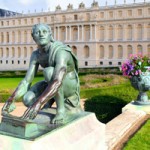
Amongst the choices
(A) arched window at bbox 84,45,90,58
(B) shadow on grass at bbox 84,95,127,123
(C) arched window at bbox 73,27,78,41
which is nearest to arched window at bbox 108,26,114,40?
(A) arched window at bbox 84,45,90,58

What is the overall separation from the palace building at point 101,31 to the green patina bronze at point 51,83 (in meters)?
41.5

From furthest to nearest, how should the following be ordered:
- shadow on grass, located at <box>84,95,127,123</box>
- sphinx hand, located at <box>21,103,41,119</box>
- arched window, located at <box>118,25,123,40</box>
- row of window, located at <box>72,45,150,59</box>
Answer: arched window, located at <box>118,25,123,40</box>, row of window, located at <box>72,45,150,59</box>, shadow on grass, located at <box>84,95,127,123</box>, sphinx hand, located at <box>21,103,41,119</box>

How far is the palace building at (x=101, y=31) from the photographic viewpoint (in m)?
45.0

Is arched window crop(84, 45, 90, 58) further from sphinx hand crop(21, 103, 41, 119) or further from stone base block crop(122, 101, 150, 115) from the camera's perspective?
sphinx hand crop(21, 103, 41, 119)

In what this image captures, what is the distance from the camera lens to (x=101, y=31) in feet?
157

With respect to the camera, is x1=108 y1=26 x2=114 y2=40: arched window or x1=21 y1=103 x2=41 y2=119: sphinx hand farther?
x1=108 y1=26 x2=114 y2=40: arched window

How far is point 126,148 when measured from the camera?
3.95 meters

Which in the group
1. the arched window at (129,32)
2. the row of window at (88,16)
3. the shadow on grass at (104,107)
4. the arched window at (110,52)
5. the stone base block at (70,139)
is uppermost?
the row of window at (88,16)

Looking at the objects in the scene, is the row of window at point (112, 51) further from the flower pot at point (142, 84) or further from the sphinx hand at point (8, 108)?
the sphinx hand at point (8, 108)

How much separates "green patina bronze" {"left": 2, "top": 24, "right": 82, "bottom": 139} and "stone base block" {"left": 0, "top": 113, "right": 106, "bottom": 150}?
174 millimetres

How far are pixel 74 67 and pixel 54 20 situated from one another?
49.3 meters

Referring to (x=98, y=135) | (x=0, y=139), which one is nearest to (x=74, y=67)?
(x=98, y=135)

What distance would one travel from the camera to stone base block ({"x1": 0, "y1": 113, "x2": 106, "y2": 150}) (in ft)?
9.11

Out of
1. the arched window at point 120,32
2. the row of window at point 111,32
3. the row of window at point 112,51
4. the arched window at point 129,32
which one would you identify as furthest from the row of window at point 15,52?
the arched window at point 129,32
